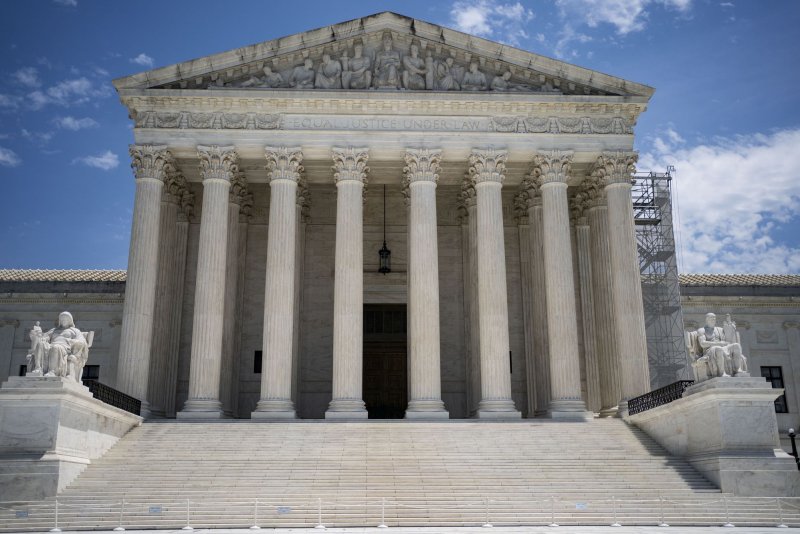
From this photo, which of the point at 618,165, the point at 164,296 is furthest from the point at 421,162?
the point at 164,296

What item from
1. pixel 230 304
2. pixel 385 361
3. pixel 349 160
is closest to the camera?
pixel 349 160

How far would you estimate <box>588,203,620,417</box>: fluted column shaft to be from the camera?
118 feet

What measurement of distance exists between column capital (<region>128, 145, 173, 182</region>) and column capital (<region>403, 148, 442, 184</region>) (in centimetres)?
1061

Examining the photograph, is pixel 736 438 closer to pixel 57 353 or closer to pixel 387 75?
pixel 387 75

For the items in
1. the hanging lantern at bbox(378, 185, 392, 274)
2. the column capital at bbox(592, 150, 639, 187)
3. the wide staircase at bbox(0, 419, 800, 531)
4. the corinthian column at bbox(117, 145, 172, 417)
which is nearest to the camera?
the wide staircase at bbox(0, 419, 800, 531)

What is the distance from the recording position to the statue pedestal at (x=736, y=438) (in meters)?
23.3

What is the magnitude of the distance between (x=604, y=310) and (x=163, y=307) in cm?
2048

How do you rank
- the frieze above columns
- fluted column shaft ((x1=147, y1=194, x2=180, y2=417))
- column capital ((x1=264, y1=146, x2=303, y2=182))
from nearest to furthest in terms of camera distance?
column capital ((x1=264, y1=146, x2=303, y2=182)) → the frieze above columns → fluted column shaft ((x1=147, y1=194, x2=180, y2=417))

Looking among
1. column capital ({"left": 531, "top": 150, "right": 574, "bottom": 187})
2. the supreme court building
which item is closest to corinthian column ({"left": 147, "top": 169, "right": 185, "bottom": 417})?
the supreme court building

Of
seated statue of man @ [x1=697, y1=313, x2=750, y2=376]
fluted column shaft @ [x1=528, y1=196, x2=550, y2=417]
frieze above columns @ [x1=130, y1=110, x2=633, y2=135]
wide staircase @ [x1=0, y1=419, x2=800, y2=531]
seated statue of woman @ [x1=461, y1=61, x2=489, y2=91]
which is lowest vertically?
wide staircase @ [x1=0, y1=419, x2=800, y2=531]

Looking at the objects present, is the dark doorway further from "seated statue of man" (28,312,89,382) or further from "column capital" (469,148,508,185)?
"seated statue of man" (28,312,89,382)

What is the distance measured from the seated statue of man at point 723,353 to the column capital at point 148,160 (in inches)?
897

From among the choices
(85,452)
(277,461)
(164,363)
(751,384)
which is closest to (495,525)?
(277,461)

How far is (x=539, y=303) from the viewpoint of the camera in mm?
38094
